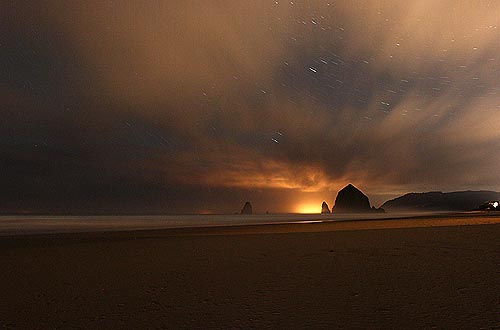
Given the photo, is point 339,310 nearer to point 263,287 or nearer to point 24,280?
point 263,287

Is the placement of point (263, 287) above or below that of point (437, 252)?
below

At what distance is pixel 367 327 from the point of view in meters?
6.27

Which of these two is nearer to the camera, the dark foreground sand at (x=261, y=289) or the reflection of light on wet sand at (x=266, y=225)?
the dark foreground sand at (x=261, y=289)

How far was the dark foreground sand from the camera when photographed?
6.84m

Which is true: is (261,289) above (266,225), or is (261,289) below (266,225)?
below

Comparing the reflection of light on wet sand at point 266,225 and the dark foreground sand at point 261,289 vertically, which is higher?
the reflection of light on wet sand at point 266,225

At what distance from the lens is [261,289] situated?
30.0 feet

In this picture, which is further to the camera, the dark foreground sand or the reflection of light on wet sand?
the reflection of light on wet sand

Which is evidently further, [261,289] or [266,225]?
[266,225]

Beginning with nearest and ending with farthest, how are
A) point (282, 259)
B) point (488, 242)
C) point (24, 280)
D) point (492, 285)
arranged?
point (492, 285) → point (24, 280) → point (282, 259) → point (488, 242)

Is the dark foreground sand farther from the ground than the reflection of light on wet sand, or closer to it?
closer to it

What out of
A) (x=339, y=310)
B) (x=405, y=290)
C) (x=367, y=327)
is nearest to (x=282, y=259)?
(x=405, y=290)

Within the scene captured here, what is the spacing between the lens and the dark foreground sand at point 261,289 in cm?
684

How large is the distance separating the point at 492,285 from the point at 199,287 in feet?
22.9
